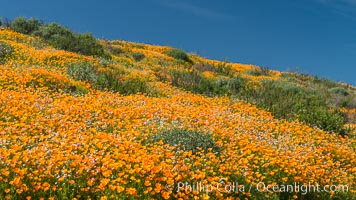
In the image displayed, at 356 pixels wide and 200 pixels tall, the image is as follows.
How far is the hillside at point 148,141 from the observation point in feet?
21.4

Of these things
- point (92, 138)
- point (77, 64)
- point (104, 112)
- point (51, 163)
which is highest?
point (77, 64)

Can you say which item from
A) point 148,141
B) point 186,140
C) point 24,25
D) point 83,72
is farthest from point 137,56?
point 186,140

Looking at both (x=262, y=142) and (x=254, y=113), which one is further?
(x=254, y=113)

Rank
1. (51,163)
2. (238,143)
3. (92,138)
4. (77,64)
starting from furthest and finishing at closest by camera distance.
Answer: (77,64) → (238,143) → (92,138) → (51,163)

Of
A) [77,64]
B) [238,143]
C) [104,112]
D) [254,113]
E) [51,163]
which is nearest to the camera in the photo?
[51,163]

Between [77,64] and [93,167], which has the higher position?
[77,64]

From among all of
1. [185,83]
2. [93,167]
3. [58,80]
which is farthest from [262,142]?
[185,83]

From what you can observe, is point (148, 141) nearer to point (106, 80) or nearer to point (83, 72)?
point (106, 80)

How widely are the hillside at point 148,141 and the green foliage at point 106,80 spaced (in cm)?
5

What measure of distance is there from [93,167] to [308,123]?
1002cm

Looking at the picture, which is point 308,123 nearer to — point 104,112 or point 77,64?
point 104,112

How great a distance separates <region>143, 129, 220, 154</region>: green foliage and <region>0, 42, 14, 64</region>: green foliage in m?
11.2

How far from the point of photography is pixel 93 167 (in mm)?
6801

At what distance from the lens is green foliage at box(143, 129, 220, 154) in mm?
8711
